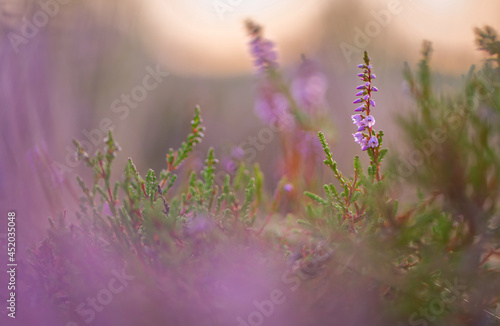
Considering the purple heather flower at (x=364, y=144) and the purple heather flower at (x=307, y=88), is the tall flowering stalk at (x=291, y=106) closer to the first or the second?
the purple heather flower at (x=307, y=88)

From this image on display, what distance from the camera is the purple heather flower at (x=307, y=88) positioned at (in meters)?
1.40

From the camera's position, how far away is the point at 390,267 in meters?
0.55

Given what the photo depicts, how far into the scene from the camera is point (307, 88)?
1.42m

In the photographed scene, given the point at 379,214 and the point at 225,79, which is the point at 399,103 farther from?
the point at 225,79

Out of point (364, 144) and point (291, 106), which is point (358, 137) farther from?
point (291, 106)

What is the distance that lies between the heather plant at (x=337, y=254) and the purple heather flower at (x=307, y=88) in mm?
706

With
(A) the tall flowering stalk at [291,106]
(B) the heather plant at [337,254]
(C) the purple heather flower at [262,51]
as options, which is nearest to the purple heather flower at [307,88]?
(A) the tall flowering stalk at [291,106]

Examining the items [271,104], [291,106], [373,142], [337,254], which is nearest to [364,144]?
[373,142]

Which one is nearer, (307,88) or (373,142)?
(373,142)

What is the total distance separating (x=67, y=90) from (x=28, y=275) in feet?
1.84

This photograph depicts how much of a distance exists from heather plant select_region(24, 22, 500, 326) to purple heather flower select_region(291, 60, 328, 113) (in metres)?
0.71

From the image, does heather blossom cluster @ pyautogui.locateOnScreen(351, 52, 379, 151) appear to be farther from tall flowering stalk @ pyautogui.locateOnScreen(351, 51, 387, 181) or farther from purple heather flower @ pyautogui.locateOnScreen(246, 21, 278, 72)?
purple heather flower @ pyautogui.locateOnScreen(246, 21, 278, 72)

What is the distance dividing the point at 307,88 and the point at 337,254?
98cm

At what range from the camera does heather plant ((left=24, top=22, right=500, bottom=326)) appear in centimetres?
52
